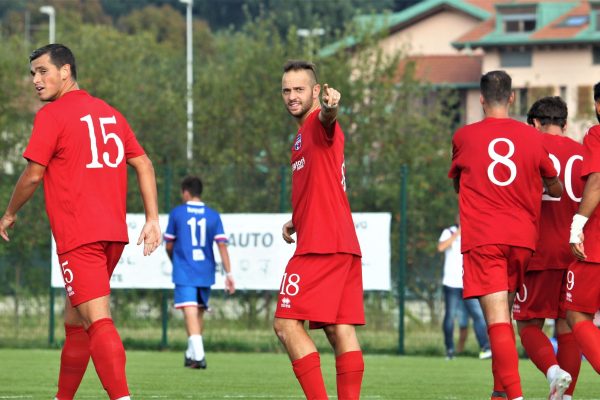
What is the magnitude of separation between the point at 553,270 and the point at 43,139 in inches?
154

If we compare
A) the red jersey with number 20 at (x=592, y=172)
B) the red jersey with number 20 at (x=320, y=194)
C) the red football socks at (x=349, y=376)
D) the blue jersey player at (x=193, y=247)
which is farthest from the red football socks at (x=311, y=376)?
the blue jersey player at (x=193, y=247)

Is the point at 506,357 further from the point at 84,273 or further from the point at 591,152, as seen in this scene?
the point at 84,273

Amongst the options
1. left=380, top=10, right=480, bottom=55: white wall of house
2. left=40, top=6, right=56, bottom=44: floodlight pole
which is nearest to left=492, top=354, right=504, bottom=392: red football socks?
left=40, top=6, right=56, bottom=44: floodlight pole

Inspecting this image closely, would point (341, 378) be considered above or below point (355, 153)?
below

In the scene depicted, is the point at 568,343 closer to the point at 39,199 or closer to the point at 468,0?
the point at 39,199

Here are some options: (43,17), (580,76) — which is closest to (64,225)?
(580,76)

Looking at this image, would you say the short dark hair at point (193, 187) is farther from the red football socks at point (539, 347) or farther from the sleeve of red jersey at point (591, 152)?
the sleeve of red jersey at point (591, 152)

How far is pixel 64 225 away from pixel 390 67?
25.0 m

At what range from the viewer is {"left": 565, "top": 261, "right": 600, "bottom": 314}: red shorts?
9.95 metres

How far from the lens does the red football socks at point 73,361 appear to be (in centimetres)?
953

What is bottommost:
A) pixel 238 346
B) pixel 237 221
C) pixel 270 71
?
pixel 238 346

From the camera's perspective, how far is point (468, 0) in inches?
3108

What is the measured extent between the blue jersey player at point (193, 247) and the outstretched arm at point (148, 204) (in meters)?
6.92

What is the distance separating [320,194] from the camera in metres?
9.04
